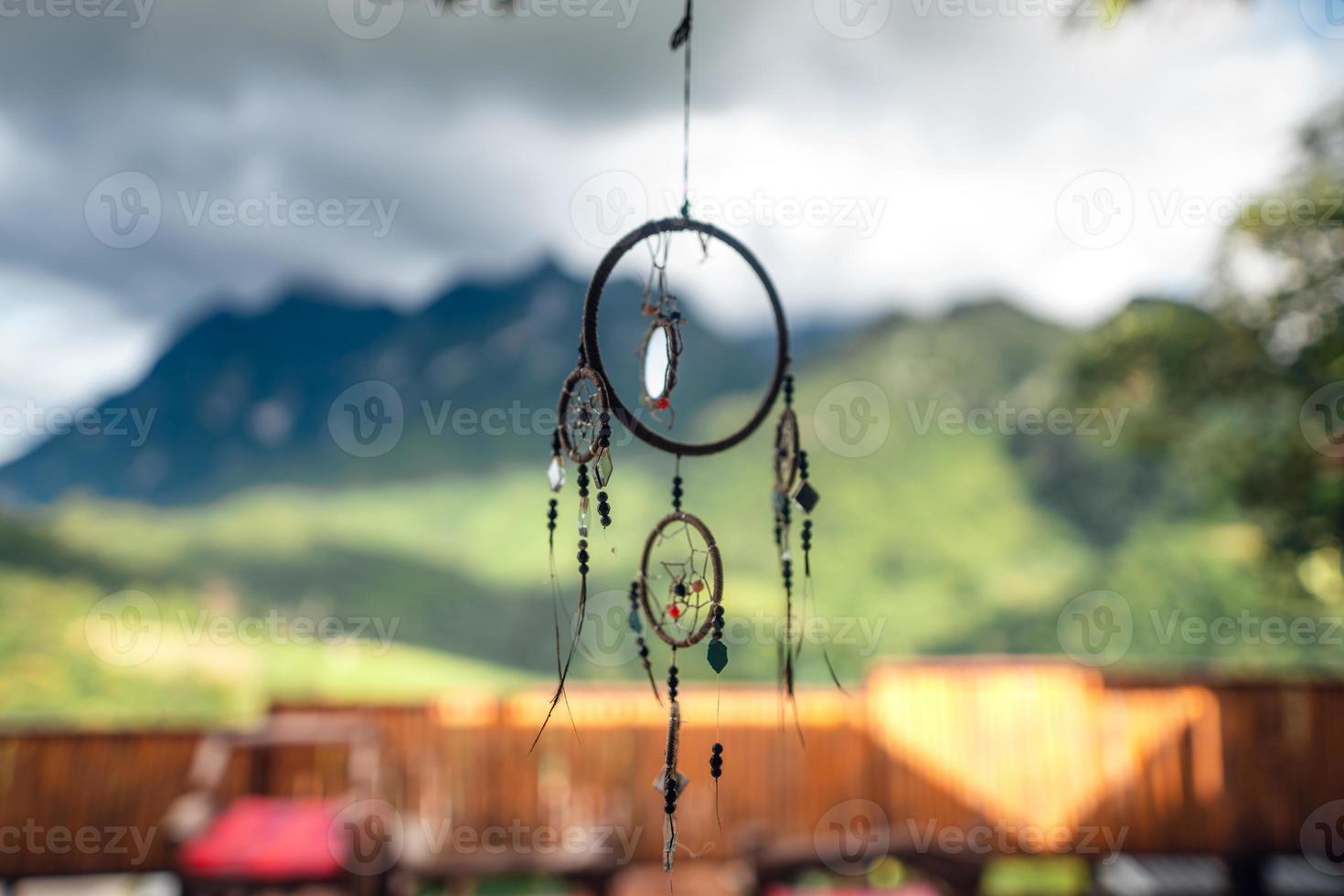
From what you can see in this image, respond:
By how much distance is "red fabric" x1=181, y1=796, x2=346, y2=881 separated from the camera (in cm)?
418

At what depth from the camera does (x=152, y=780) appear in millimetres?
5254

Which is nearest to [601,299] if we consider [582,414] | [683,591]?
[582,414]

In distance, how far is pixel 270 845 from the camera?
441 cm

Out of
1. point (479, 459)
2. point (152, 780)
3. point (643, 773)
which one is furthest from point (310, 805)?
point (479, 459)

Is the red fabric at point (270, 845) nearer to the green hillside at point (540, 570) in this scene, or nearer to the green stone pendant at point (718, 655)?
the green stone pendant at point (718, 655)

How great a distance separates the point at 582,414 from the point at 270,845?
13.5 feet

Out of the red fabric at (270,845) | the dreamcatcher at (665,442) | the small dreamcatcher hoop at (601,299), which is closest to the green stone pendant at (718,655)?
the dreamcatcher at (665,442)

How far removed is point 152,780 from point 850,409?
12673mm

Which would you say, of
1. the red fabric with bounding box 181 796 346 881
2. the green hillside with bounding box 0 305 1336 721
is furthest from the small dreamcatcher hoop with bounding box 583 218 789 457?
the green hillside with bounding box 0 305 1336 721

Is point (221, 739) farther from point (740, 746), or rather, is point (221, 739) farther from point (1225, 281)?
point (1225, 281)

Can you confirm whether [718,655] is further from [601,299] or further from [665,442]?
[601,299]

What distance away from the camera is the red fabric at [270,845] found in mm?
4184

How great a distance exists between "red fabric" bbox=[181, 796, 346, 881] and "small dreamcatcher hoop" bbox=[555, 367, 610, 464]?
12.4 ft

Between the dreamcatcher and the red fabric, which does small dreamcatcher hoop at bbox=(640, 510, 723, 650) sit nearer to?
the dreamcatcher
